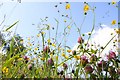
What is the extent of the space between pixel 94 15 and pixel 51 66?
2.32ft

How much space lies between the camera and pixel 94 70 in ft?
7.41

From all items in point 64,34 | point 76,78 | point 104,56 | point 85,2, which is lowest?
point 76,78

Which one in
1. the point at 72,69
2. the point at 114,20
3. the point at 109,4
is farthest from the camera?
the point at 109,4

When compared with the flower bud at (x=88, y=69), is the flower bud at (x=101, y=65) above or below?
above

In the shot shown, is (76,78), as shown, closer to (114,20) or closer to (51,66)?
(51,66)

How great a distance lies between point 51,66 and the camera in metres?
2.23

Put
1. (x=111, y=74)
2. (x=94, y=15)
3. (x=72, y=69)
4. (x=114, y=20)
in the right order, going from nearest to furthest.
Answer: (x=111, y=74) → (x=72, y=69) → (x=94, y=15) → (x=114, y=20)

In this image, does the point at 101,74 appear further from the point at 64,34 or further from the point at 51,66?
the point at 64,34

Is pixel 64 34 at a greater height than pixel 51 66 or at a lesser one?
greater

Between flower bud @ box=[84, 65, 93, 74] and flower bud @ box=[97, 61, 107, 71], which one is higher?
flower bud @ box=[97, 61, 107, 71]

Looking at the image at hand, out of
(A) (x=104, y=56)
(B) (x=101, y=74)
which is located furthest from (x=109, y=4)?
(B) (x=101, y=74)

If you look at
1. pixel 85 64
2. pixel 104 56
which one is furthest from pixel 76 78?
pixel 104 56

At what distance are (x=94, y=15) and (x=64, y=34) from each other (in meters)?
0.34

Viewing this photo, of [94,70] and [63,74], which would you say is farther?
[63,74]
